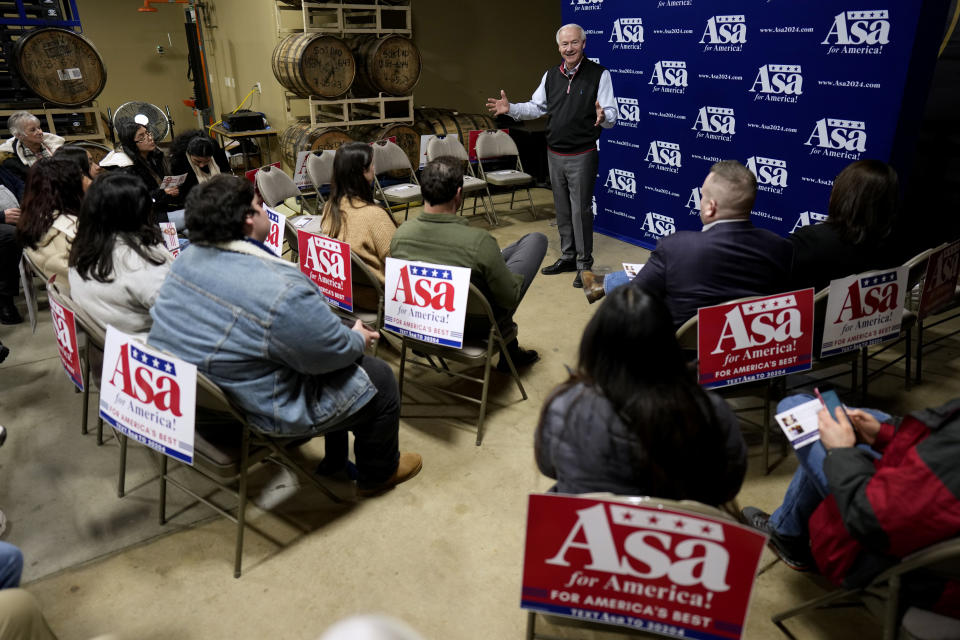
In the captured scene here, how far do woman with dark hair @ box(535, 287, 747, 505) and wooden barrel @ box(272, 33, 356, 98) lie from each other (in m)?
5.67

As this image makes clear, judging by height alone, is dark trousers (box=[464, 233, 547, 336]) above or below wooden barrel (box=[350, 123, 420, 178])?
below

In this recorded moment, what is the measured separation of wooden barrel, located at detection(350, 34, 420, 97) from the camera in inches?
251

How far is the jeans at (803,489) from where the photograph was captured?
1.76 meters

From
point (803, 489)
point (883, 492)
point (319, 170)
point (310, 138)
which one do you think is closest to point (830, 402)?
point (803, 489)

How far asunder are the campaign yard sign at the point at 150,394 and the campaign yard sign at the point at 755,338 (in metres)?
1.78

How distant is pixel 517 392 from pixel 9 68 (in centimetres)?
563

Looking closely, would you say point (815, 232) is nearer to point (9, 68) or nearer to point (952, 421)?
point (952, 421)

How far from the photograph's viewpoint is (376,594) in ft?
6.92

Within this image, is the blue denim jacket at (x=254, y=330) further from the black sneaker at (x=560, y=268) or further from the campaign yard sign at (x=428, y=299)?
the black sneaker at (x=560, y=268)

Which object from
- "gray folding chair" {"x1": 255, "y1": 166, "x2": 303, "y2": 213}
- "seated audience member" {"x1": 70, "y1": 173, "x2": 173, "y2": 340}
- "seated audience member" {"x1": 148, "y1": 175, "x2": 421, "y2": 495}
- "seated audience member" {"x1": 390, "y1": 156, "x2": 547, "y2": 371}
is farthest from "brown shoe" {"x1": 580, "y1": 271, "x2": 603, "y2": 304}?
"gray folding chair" {"x1": 255, "y1": 166, "x2": 303, "y2": 213}

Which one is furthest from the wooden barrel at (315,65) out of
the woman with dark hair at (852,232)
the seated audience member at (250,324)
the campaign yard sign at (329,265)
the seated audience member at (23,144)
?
the woman with dark hair at (852,232)

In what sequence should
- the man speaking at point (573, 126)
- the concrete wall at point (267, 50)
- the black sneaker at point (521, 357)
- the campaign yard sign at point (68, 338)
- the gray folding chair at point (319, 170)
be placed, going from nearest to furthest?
the campaign yard sign at point (68, 338), the black sneaker at point (521, 357), the man speaking at point (573, 126), the gray folding chair at point (319, 170), the concrete wall at point (267, 50)

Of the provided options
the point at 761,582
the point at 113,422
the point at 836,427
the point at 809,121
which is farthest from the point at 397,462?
the point at 809,121

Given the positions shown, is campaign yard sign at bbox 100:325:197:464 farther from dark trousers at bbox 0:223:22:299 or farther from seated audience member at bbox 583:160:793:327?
dark trousers at bbox 0:223:22:299
